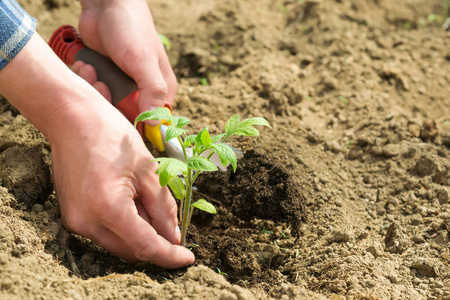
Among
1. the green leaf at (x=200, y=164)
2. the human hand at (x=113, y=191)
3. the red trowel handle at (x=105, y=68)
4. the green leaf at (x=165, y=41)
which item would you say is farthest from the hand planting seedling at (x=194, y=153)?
the green leaf at (x=165, y=41)

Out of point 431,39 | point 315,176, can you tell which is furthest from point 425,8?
point 315,176

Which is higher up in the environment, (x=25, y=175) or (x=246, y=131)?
(x=246, y=131)

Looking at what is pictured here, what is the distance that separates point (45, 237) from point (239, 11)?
291 cm

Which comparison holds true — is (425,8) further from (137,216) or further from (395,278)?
(137,216)

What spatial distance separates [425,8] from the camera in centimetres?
484

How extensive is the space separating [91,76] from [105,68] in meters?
0.10

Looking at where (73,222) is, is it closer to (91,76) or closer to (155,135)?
(155,135)

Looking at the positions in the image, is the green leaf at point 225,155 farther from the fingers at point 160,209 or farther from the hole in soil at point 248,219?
the hole in soil at point 248,219

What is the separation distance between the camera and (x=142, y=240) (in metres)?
2.13

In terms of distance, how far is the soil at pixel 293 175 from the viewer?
85.2 inches

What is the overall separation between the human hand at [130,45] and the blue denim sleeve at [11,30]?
0.62 meters

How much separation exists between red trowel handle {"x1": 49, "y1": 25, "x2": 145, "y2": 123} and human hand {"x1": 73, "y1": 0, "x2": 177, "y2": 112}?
0.05 meters

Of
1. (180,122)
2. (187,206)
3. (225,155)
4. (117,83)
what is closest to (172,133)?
(180,122)

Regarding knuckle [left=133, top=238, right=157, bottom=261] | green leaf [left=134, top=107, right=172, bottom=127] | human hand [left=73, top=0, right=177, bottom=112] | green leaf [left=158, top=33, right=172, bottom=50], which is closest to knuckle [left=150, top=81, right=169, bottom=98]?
human hand [left=73, top=0, right=177, bottom=112]
